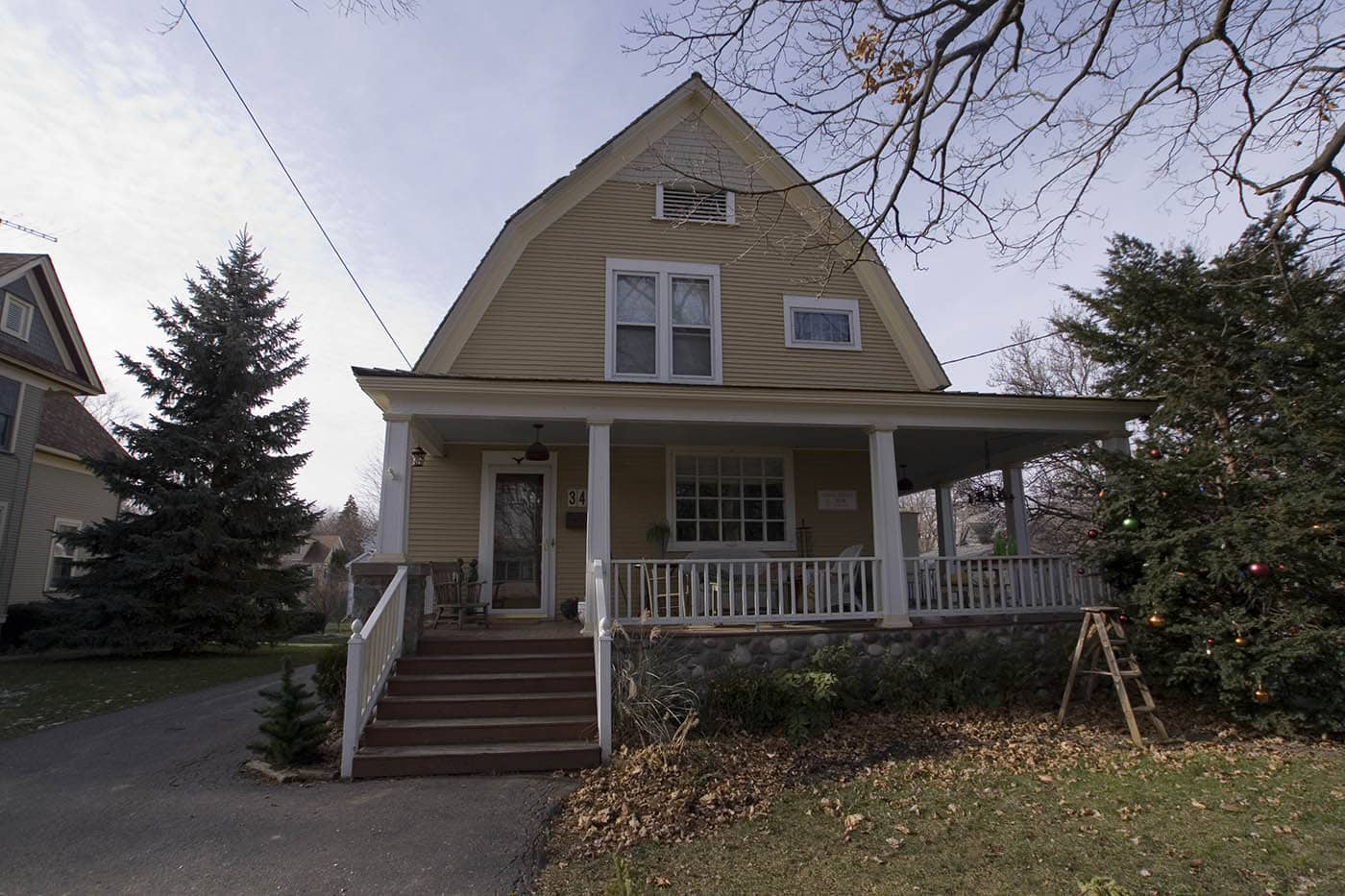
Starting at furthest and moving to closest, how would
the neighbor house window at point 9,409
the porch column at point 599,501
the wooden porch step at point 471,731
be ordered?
the neighbor house window at point 9,409 → the porch column at point 599,501 → the wooden porch step at point 471,731

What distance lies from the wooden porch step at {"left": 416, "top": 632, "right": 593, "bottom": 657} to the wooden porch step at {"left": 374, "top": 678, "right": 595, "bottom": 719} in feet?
2.24

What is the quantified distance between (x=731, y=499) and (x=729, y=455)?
2.00ft

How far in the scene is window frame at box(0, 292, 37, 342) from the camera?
14109 mm

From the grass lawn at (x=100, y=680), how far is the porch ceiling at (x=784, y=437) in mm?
4814

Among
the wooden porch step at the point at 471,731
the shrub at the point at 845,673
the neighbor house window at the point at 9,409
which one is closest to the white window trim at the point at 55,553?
the neighbor house window at the point at 9,409

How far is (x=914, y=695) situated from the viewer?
677cm

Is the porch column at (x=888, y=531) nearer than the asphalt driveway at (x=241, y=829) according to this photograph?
No

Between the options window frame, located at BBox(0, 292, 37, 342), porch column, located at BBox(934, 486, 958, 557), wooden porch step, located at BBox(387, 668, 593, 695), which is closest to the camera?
wooden porch step, located at BBox(387, 668, 593, 695)

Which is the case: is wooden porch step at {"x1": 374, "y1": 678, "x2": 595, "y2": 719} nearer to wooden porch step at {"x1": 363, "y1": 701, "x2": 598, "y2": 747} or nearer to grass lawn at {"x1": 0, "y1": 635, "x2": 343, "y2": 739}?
wooden porch step at {"x1": 363, "y1": 701, "x2": 598, "y2": 747}

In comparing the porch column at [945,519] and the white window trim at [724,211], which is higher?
the white window trim at [724,211]

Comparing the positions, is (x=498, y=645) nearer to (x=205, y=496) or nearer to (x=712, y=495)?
(x=712, y=495)

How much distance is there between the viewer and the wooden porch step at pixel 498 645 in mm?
6898

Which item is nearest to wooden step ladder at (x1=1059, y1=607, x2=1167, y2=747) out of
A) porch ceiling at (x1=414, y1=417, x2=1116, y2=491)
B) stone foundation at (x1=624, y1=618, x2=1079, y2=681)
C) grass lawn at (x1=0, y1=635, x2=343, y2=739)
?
stone foundation at (x1=624, y1=618, x2=1079, y2=681)

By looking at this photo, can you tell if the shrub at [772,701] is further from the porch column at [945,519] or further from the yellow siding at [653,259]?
the porch column at [945,519]
